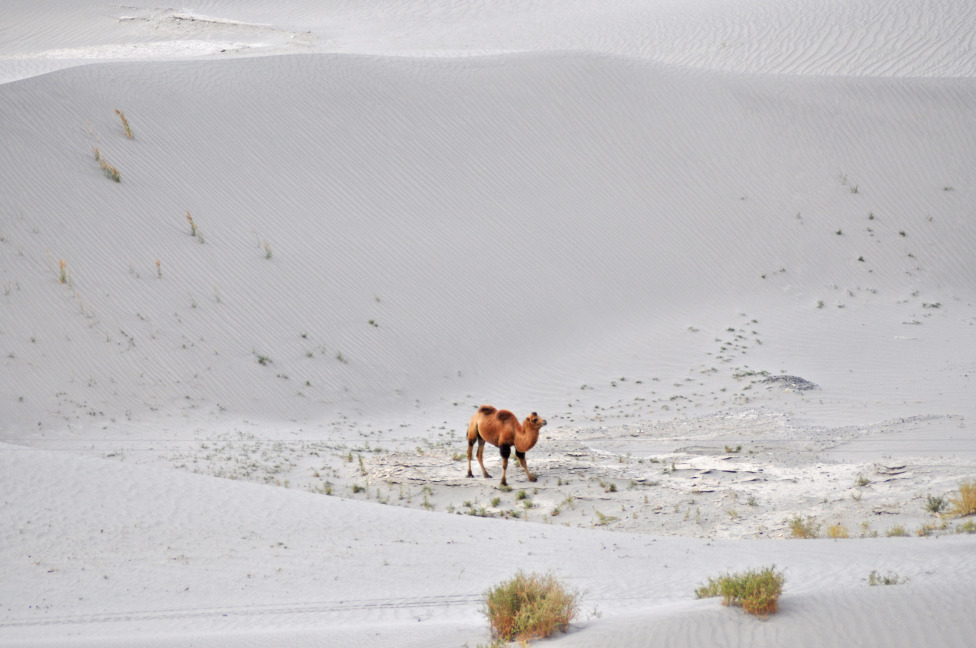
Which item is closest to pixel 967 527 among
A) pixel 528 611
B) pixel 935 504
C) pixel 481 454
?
pixel 935 504

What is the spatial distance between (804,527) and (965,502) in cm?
154

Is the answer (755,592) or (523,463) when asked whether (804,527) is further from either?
(755,592)

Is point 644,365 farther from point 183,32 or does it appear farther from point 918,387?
A: point 183,32

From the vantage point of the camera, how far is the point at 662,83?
→ 25.2 metres

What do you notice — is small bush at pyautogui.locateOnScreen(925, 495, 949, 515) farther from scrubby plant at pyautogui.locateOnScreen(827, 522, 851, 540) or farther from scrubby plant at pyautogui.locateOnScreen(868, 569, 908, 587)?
scrubby plant at pyautogui.locateOnScreen(868, 569, 908, 587)

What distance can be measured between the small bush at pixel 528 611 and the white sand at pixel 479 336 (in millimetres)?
137

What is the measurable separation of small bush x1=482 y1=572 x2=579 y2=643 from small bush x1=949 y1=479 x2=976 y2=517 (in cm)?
500

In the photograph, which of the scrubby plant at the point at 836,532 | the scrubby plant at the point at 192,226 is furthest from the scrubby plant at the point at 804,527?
the scrubby plant at the point at 192,226

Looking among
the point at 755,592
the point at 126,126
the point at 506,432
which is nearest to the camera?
the point at 755,592

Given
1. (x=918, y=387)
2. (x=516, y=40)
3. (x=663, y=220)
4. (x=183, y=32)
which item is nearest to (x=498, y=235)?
(x=663, y=220)

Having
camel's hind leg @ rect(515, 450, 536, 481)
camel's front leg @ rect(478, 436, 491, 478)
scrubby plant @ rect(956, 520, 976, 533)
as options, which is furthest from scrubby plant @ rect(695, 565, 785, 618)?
camel's front leg @ rect(478, 436, 491, 478)

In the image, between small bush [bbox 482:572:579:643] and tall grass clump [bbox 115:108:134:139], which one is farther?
tall grass clump [bbox 115:108:134:139]

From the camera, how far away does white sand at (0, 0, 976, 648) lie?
700 cm

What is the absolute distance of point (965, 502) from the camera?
8.37 meters
